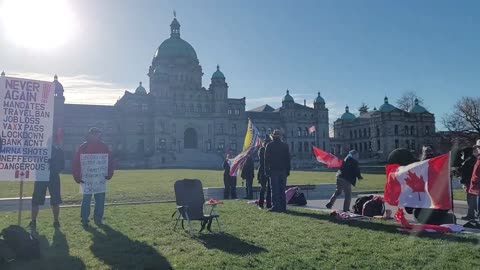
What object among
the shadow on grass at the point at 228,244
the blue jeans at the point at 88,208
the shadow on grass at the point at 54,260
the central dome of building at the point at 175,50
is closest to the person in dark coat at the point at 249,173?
the blue jeans at the point at 88,208

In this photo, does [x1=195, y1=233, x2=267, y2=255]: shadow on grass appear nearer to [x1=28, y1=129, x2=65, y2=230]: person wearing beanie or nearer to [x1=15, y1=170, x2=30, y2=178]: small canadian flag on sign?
[x1=28, y1=129, x2=65, y2=230]: person wearing beanie

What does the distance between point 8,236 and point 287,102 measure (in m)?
86.1

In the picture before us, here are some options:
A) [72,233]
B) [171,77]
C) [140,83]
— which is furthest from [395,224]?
[140,83]

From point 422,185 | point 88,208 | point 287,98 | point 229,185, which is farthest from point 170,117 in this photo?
point 422,185

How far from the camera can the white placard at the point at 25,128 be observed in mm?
9367

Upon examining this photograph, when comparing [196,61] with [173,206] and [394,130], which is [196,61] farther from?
[173,206]

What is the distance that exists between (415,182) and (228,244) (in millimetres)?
4803

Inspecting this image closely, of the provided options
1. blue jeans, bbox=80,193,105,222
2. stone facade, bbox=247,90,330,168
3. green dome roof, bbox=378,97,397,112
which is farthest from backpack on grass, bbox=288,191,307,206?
green dome roof, bbox=378,97,397,112

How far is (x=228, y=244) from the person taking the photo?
27.8 ft

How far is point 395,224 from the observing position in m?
10.4

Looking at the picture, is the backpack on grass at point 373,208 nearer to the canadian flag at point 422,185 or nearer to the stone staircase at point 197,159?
the canadian flag at point 422,185

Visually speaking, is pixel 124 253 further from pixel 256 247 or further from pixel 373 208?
pixel 373 208

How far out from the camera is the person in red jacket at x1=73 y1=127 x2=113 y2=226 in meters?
11.1

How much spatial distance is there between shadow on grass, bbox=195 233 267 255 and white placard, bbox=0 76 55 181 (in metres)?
3.93
